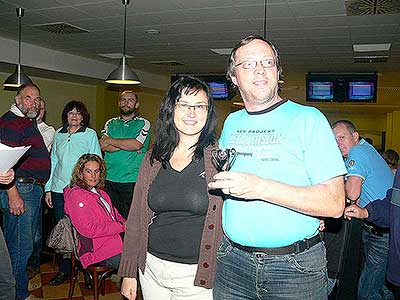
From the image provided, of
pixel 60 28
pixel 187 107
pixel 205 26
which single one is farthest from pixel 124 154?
pixel 60 28

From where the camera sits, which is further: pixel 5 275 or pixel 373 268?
pixel 373 268

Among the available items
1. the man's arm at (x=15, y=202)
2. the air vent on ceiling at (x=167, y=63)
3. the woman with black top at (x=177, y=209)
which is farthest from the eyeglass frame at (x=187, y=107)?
the air vent on ceiling at (x=167, y=63)

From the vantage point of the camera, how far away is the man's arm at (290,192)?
1.37 meters

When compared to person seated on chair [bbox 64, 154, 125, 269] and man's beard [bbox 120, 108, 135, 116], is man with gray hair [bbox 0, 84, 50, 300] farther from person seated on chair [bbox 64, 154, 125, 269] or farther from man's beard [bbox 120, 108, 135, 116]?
man's beard [bbox 120, 108, 135, 116]

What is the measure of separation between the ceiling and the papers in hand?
2648 mm

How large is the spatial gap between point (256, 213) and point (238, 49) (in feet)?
2.00

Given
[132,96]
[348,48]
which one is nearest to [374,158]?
[132,96]

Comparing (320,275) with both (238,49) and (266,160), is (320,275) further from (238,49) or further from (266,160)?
(238,49)

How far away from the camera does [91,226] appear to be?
3.27 metres

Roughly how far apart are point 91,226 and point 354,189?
185 centimetres

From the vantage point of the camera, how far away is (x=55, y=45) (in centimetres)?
757

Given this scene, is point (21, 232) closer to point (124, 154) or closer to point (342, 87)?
point (124, 154)

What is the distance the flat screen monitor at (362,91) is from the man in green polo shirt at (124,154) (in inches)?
234

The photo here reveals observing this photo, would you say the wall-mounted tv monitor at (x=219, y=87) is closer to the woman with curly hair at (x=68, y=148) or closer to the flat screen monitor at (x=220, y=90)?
the flat screen monitor at (x=220, y=90)
